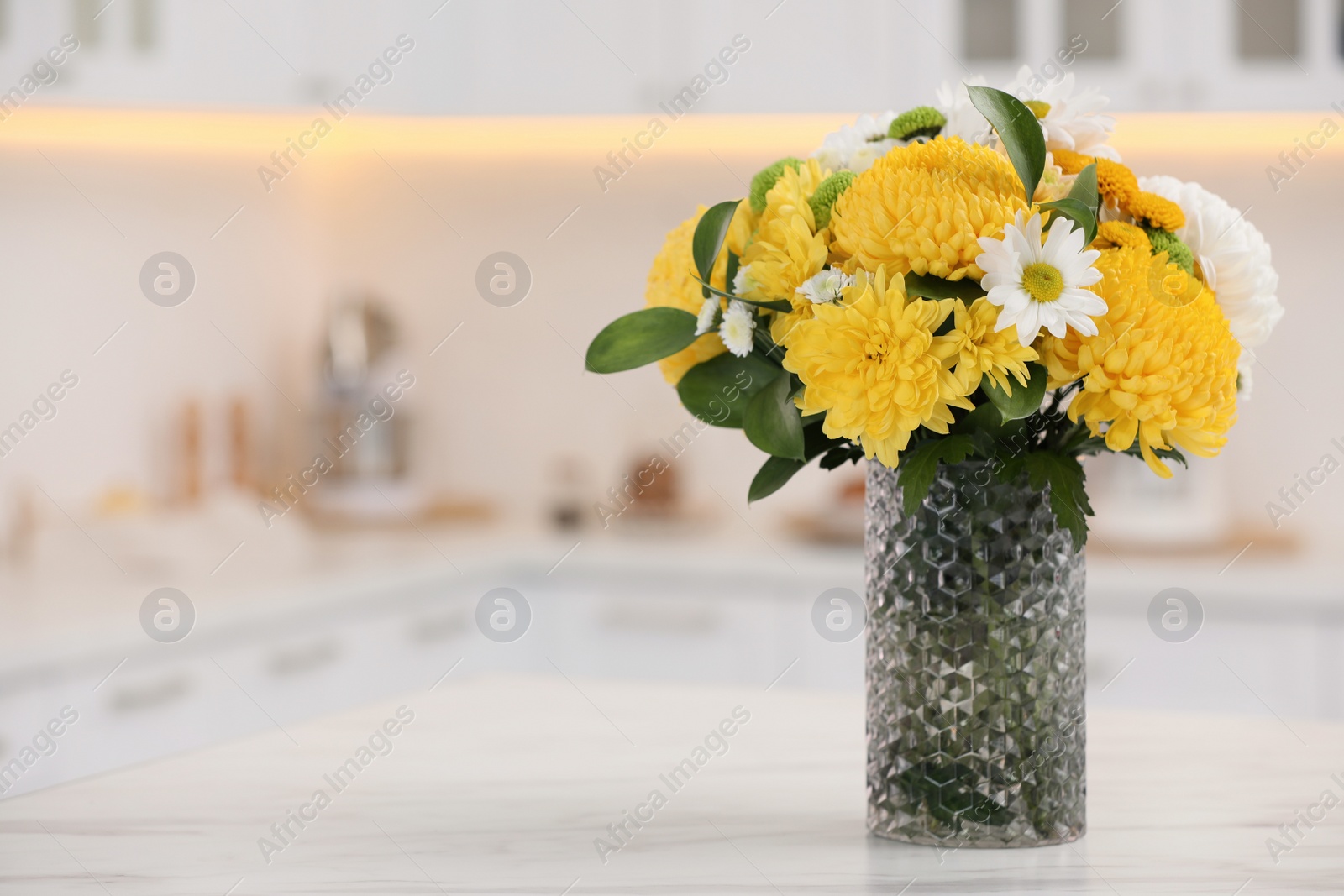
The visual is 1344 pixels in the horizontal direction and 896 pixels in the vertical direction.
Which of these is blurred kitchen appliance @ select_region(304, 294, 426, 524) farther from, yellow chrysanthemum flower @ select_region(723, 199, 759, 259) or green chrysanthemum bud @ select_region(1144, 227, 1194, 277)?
green chrysanthemum bud @ select_region(1144, 227, 1194, 277)

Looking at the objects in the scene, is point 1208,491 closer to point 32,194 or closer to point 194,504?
point 194,504

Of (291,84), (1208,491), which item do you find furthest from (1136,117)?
(291,84)

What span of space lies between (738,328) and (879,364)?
0.10m

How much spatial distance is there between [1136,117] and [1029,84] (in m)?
2.00

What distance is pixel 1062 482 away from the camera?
0.74 meters

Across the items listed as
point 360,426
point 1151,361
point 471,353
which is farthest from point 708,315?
point 471,353

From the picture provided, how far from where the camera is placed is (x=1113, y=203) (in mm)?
743

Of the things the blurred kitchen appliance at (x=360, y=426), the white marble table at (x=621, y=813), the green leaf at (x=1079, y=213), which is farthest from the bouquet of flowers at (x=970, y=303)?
the blurred kitchen appliance at (x=360, y=426)

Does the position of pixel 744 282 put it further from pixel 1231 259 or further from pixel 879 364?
pixel 1231 259

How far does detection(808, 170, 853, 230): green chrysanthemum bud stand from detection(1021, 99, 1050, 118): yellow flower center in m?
0.12

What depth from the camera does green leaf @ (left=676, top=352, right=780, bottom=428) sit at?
78 cm

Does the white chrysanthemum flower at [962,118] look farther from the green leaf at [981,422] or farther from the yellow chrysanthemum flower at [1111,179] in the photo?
the green leaf at [981,422]

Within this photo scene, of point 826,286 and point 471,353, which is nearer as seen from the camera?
point 826,286

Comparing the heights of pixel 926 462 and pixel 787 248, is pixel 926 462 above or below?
below
